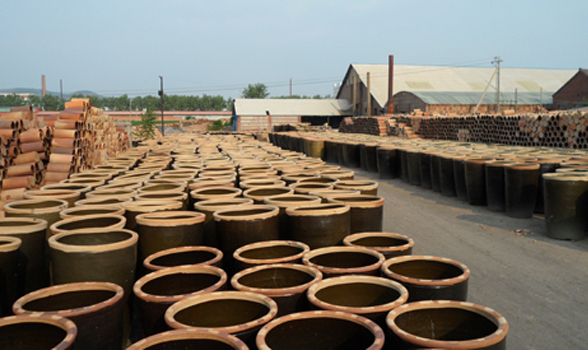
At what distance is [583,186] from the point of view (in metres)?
5.92

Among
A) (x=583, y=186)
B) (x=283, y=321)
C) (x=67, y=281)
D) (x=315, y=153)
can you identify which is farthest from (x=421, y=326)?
(x=315, y=153)

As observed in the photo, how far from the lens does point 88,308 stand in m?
2.56

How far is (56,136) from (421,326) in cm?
907

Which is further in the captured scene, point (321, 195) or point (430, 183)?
point (430, 183)

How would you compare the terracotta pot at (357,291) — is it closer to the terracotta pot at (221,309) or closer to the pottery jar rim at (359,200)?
the terracotta pot at (221,309)

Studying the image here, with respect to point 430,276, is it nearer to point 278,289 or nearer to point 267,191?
point 278,289

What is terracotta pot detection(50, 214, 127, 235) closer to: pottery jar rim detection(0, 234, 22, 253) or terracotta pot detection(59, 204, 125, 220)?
terracotta pot detection(59, 204, 125, 220)

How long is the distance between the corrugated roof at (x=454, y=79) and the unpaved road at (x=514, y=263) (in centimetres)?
3533

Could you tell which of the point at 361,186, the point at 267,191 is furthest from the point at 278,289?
the point at 361,186

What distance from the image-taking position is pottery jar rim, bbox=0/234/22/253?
11.0 ft

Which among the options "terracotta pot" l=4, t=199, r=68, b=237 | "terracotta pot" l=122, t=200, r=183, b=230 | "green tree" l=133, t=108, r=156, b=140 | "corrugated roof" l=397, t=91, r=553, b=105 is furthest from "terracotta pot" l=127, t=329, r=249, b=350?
"corrugated roof" l=397, t=91, r=553, b=105

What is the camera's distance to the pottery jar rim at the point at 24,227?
3738 mm

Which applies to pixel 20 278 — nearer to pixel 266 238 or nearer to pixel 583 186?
pixel 266 238

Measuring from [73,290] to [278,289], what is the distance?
1365mm
